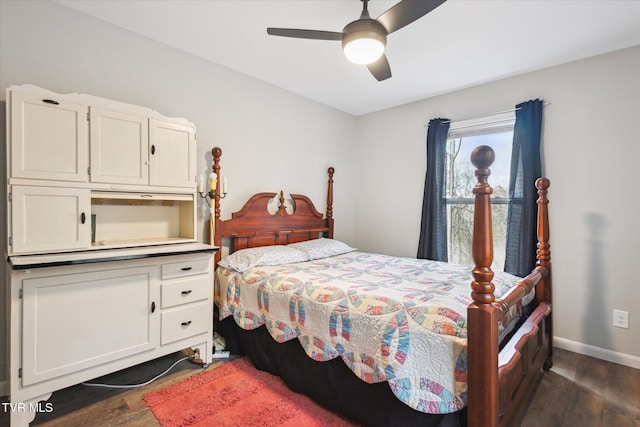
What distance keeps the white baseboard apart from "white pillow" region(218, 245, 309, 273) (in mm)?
2445

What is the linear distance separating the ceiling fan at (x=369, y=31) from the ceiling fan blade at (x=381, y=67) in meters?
0.11

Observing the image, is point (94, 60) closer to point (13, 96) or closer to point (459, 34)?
point (13, 96)

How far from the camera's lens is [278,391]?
1.97m

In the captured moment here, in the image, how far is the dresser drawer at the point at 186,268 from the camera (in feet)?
6.70

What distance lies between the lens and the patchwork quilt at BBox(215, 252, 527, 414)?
52.7 inches

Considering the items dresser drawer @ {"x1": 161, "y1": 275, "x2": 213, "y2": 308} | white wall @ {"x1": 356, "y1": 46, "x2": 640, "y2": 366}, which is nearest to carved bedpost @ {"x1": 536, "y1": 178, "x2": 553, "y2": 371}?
white wall @ {"x1": 356, "y1": 46, "x2": 640, "y2": 366}

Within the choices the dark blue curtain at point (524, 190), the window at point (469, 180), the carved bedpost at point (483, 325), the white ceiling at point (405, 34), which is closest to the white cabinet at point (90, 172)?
the white ceiling at point (405, 34)

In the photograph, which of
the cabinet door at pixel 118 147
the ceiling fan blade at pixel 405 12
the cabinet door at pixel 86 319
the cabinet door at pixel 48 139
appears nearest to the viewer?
the ceiling fan blade at pixel 405 12

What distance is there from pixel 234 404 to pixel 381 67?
239 cm

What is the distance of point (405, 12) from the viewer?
1.56 meters

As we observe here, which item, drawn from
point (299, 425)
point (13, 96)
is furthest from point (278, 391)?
point (13, 96)

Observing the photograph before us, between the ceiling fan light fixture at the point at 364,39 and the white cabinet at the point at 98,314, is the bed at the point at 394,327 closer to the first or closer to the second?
the white cabinet at the point at 98,314

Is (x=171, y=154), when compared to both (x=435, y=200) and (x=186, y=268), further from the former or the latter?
(x=435, y=200)

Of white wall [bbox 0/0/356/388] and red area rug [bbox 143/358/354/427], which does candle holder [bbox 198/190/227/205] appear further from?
red area rug [bbox 143/358/354/427]
